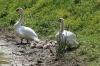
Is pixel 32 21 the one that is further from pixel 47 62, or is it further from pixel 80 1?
pixel 47 62

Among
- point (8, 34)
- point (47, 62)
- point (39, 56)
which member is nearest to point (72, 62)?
point (47, 62)

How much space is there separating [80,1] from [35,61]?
826cm

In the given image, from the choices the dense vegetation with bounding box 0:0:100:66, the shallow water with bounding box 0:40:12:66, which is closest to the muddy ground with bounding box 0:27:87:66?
the shallow water with bounding box 0:40:12:66

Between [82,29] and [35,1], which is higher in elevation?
[35,1]

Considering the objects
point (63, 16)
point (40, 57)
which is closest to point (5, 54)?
point (40, 57)

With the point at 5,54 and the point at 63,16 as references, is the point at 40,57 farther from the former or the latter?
the point at 63,16

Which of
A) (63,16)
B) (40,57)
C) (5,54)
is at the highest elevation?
(63,16)

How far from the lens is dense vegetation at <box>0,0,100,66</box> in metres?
15.7

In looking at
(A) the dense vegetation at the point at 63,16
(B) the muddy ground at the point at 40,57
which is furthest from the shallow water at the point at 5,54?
(A) the dense vegetation at the point at 63,16

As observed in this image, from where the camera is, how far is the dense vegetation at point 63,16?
1570cm

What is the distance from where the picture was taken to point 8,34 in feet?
61.5

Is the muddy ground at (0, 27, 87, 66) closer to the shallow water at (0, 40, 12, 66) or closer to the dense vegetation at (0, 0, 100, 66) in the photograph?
the shallow water at (0, 40, 12, 66)

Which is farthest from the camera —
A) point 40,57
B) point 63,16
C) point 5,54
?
point 63,16

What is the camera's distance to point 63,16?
1995cm
